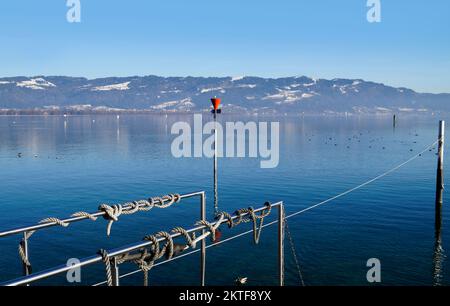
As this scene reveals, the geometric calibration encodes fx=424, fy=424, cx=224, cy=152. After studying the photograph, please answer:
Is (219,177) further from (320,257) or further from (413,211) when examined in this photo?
(320,257)

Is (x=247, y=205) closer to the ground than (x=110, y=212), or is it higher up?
closer to the ground

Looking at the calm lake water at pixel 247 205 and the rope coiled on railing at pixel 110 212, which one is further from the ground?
the rope coiled on railing at pixel 110 212

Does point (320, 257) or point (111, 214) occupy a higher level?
point (111, 214)

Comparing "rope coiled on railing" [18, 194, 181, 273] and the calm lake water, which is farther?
the calm lake water

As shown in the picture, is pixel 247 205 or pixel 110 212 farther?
pixel 247 205

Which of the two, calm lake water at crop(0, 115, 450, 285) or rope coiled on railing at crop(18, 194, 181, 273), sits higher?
rope coiled on railing at crop(18, 194, 181, 273)

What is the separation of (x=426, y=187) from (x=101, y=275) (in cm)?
4083

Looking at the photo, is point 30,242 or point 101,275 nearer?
point 101,275

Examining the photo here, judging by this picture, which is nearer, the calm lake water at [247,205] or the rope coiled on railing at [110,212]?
the rope coiled on railing at [110,212]

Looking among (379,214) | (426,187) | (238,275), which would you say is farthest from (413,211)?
(238,275)

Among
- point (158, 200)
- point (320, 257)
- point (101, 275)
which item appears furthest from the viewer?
point (320, 257)

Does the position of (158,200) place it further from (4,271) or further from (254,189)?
(254,189)
